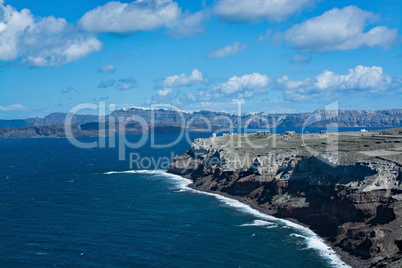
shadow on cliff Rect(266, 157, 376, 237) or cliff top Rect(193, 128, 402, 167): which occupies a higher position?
cliff top Rect(193, 128, 402, 167)

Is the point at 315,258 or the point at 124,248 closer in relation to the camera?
the point at 315,258

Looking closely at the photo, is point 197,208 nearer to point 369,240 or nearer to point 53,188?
point 369,240

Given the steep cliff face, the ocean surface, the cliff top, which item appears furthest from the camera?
the cliff top

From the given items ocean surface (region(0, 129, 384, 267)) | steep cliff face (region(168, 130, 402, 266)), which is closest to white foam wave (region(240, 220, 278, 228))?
ocean surface (region(0, 129, 384, 267))


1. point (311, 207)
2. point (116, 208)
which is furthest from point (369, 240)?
point (116, 208)

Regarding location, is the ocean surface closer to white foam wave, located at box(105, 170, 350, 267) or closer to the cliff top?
white foam wave, located at box(105, 170, 350, 267)

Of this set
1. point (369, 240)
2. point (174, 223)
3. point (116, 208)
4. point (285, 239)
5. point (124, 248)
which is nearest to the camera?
point (369, 240)

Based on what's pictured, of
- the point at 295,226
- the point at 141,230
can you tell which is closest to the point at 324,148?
the point at 295,226
